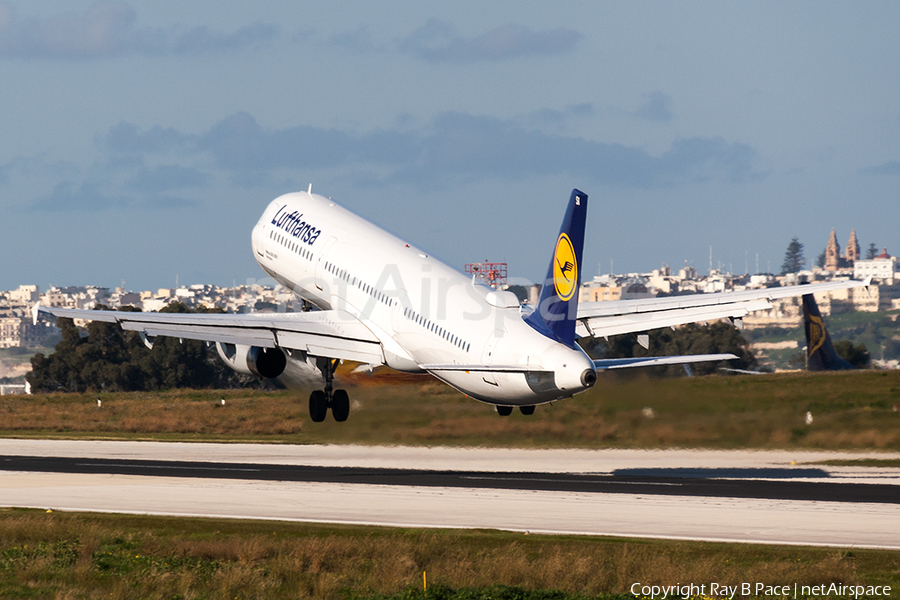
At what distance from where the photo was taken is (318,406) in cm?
5031

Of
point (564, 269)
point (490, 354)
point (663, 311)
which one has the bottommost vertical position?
point (490, 354)

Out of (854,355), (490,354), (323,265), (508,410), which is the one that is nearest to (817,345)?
(854,355)

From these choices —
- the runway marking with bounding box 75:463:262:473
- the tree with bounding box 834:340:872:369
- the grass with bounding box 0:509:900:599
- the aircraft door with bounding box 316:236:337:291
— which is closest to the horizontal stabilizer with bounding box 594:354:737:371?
the grass with bounding box 0:509:900:599

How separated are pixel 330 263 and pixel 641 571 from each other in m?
26.8

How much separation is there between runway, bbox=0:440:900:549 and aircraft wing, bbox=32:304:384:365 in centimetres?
501

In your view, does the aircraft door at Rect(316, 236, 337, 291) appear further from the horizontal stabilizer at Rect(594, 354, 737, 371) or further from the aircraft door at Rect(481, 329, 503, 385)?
the horizontal stabilizer at Rect(594, 354, 737, 371)

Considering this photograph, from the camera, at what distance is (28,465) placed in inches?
2218

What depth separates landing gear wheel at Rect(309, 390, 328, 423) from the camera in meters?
50.3

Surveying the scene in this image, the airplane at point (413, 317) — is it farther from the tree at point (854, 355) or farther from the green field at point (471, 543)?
the tree at point (854, 355)

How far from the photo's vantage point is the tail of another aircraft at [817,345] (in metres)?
88.1

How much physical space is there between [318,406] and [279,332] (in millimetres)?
3574

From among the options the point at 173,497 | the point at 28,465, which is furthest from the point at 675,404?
the point at 28,465

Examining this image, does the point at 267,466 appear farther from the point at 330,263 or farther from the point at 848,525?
the point at 848,525

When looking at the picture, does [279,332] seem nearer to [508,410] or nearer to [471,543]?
[508,410]
